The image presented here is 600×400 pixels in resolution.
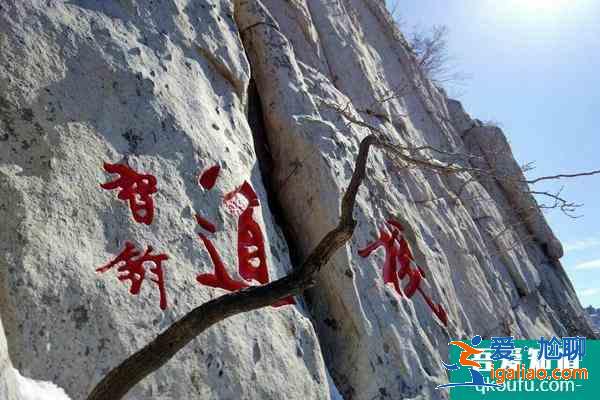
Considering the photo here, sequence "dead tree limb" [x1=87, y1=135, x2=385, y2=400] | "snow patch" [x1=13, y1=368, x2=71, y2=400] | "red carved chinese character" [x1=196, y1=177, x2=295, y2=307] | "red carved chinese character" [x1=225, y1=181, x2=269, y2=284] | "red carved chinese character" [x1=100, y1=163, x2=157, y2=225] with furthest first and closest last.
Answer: "red carved chinese character" [x1=225, y1=181, x2=269, y2=284] < "red carved chinese character" [x1=196, y1=177, x2=295, y2=307] < "red carved chinese character" [x1=100, y1=163, x2=157, y2=225] < "snow patch" [x1=13, y1=368, x2=71, y2=400] < "dead tree limb" [x1=87, y1=135, x2=385, y2=400]

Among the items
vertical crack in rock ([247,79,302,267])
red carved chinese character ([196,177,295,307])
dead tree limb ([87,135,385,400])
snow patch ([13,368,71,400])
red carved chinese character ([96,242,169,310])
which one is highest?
vertical crack in rock ([247,79,302,267])

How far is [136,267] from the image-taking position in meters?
3.05

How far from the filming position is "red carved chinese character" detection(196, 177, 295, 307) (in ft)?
11.3

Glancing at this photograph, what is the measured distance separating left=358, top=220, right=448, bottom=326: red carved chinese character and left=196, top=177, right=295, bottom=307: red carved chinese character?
1.11 m

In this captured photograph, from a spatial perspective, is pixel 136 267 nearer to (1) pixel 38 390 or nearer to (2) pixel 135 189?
(2) pixel 135 189

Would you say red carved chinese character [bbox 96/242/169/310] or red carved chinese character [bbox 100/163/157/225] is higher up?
red carved chinese character [bbox 100/163/157/225]

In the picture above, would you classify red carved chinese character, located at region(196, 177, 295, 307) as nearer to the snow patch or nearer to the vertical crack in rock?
the vertical crack in rock

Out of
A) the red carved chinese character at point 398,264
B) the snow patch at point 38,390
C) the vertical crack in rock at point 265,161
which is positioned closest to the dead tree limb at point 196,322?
the snow patch at point 38,390

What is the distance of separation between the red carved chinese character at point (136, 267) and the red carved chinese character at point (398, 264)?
2.01 meters

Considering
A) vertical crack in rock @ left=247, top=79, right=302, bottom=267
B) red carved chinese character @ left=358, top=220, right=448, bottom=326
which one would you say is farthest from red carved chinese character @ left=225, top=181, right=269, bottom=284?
red carved chinese character @ left=358, top=220, right=448, bottom=326

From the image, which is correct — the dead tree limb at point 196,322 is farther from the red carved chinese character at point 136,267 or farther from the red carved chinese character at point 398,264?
the red carved chinese character at point 398,264

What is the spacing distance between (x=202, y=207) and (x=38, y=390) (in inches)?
63.9

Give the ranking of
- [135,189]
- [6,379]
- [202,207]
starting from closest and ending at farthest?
[6,379] < [135,189] < [202,207]

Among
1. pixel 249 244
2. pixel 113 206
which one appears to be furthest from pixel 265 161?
pixel 113 206
